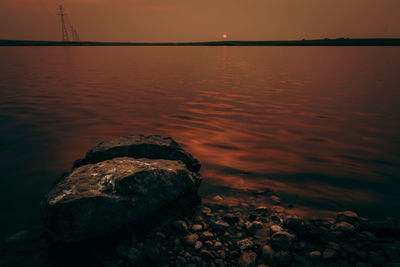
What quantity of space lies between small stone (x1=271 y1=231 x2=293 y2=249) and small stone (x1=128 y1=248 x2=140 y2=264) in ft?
7.29

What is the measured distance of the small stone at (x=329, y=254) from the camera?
13.4ft

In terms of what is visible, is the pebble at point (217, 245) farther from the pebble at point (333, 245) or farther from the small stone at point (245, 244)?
the pebble at point (333, 245)

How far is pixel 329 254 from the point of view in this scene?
4133 millimetres

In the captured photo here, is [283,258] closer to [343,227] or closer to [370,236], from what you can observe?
[343,227]

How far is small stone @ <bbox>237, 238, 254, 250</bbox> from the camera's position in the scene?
14.3 feet

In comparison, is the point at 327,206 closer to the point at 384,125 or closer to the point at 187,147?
the point at 187,147

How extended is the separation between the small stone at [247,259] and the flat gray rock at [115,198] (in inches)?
60.8

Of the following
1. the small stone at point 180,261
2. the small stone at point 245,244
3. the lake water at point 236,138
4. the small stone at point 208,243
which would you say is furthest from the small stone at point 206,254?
the lake water at point 236,138

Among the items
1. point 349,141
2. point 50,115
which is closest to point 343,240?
point 349,141

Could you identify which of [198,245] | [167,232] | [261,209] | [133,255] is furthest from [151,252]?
[261,209]

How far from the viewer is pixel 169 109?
1495cm

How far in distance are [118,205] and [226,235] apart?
77.1 inches

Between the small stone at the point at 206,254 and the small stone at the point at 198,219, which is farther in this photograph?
the small stone at the point at 198,219

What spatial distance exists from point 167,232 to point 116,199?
1.09 m
